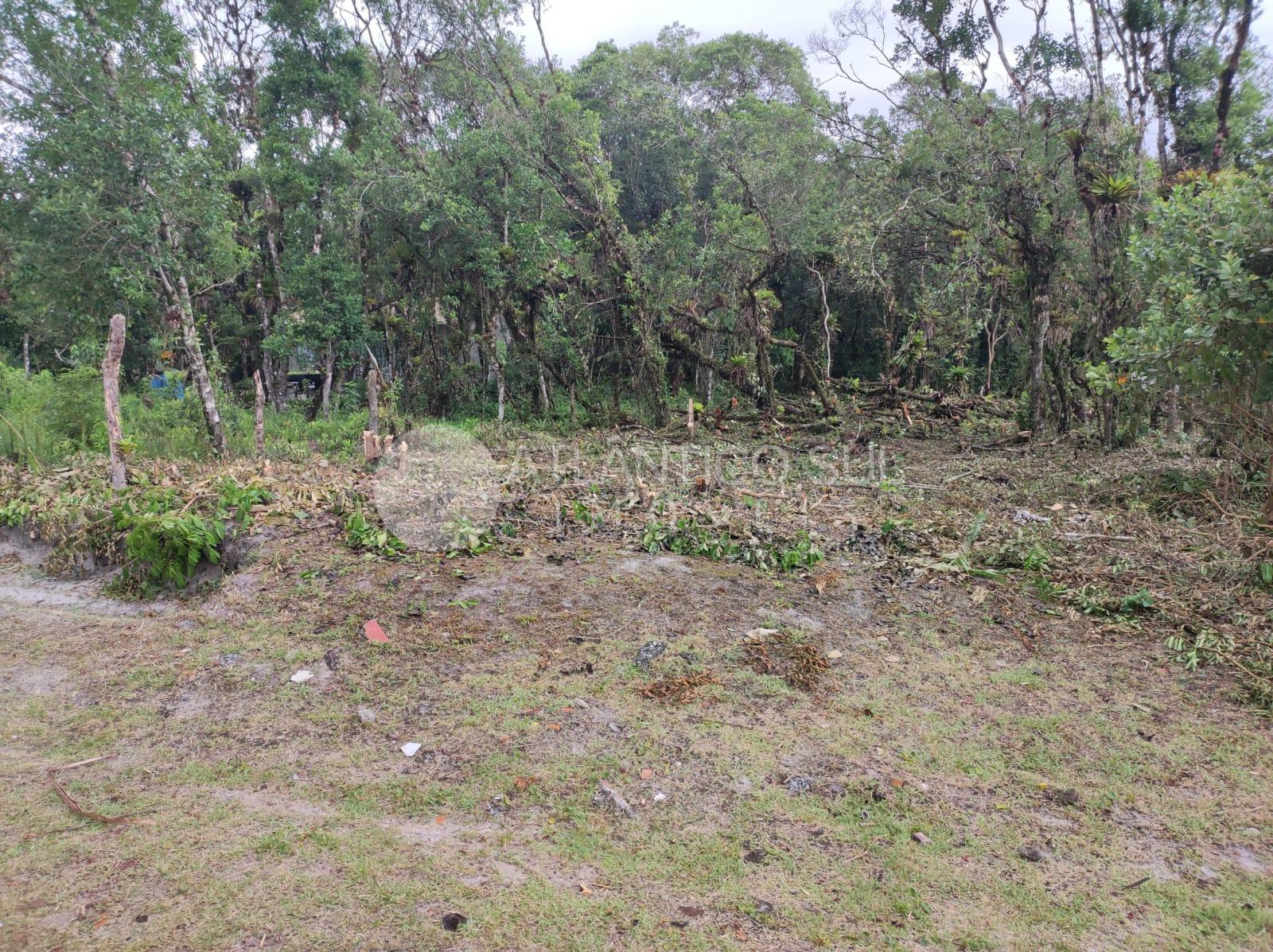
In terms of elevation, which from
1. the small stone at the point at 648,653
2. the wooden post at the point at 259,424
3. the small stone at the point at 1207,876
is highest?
the wooden post at the point at 259,424

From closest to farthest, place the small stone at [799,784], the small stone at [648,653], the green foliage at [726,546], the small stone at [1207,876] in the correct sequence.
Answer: the small stone at [1207,876] → the small stone at [799,784] → the small stone at [648,653] → the green foliage at [726,546]

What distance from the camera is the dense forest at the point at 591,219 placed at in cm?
814

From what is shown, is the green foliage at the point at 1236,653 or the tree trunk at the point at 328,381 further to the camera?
the tree trunk at the point at 328,381

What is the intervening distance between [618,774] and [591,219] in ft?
34.9

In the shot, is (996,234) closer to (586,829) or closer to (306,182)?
(586,829)

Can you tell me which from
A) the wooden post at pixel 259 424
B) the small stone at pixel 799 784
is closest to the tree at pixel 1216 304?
the small stone at pixel 799 784

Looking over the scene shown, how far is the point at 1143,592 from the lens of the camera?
4730 mm

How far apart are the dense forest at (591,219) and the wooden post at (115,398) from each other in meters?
2.06

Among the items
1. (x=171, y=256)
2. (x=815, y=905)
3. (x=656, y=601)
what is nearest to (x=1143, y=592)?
(x=656, y=601)

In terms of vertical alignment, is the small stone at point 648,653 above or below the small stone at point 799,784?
above

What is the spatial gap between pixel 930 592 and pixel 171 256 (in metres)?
8.62

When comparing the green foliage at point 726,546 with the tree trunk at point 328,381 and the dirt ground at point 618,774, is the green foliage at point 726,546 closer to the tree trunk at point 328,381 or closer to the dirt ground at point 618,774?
the dirt ground at point 618,774

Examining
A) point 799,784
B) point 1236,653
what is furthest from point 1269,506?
point 799,784

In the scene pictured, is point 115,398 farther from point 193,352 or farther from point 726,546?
point 726,546
